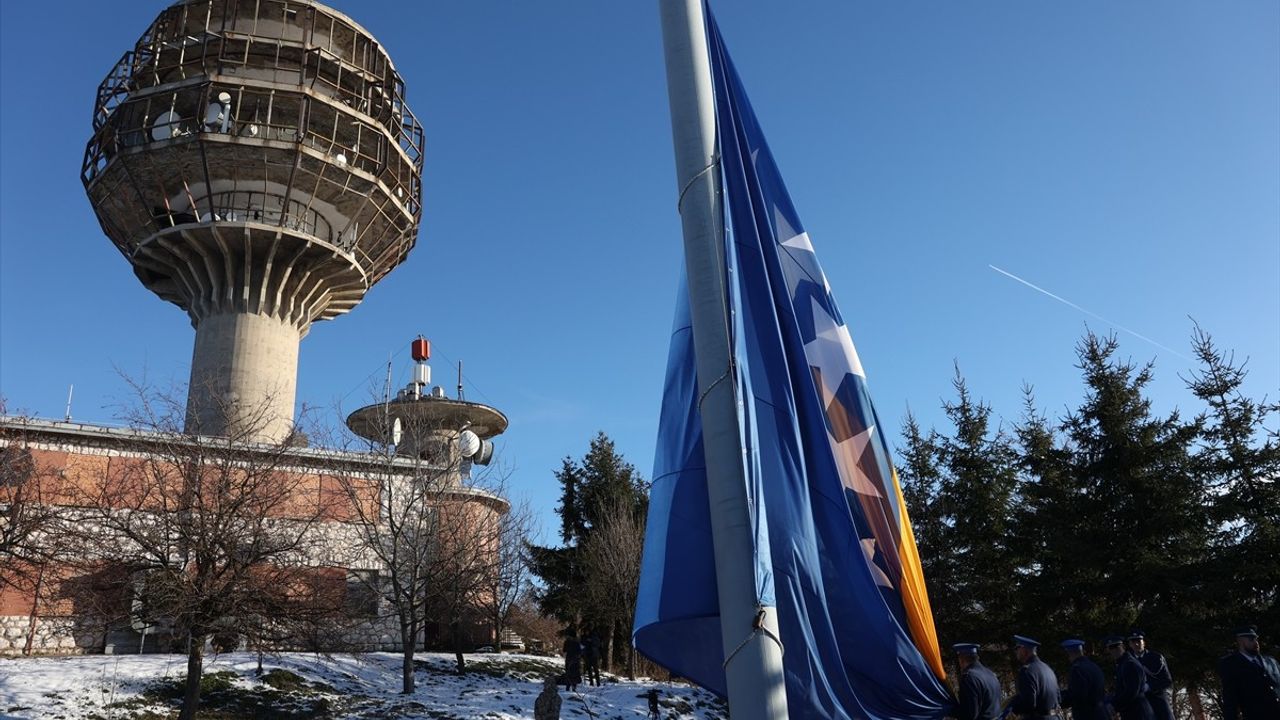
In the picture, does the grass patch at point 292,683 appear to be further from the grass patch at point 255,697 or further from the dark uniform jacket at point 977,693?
the dark uniform jacket at point 977,693

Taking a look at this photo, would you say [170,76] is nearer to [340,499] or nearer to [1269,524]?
[340,499]

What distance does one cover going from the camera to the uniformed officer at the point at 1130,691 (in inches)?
460

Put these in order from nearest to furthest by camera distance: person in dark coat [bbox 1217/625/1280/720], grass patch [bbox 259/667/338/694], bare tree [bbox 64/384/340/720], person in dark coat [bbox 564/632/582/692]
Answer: person in dark coat [bbox 1217/625/1280/720], bare tree [bbox 64/384/340/720], grass patch [bbox 259/667/338/694], person in dark coat [bbox 564/632/582/692]

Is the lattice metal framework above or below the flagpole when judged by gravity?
above

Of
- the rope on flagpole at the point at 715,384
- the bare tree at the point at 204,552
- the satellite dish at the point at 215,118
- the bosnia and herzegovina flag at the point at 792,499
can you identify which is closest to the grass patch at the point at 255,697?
the bare tree at the point at 204,552

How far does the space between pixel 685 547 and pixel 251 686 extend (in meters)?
18.8

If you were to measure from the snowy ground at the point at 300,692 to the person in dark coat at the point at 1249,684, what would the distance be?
1386 centimetres

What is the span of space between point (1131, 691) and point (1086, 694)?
0.93 m

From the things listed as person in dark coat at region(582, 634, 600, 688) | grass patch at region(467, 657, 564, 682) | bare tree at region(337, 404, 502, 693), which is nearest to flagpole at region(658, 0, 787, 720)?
bare tree at region(337, 404, 502, 693)

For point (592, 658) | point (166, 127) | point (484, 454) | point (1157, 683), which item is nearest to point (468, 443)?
point (484, 454)

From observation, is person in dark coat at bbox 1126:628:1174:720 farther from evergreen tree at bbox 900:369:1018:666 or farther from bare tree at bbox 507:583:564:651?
bare tree at bbox 507:583:564:651

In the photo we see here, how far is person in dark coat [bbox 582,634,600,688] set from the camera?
27.4 metres

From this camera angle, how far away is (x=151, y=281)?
38719mm

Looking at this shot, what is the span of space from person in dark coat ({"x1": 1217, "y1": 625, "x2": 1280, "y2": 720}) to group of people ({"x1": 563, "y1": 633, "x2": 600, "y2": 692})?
16.9 m
